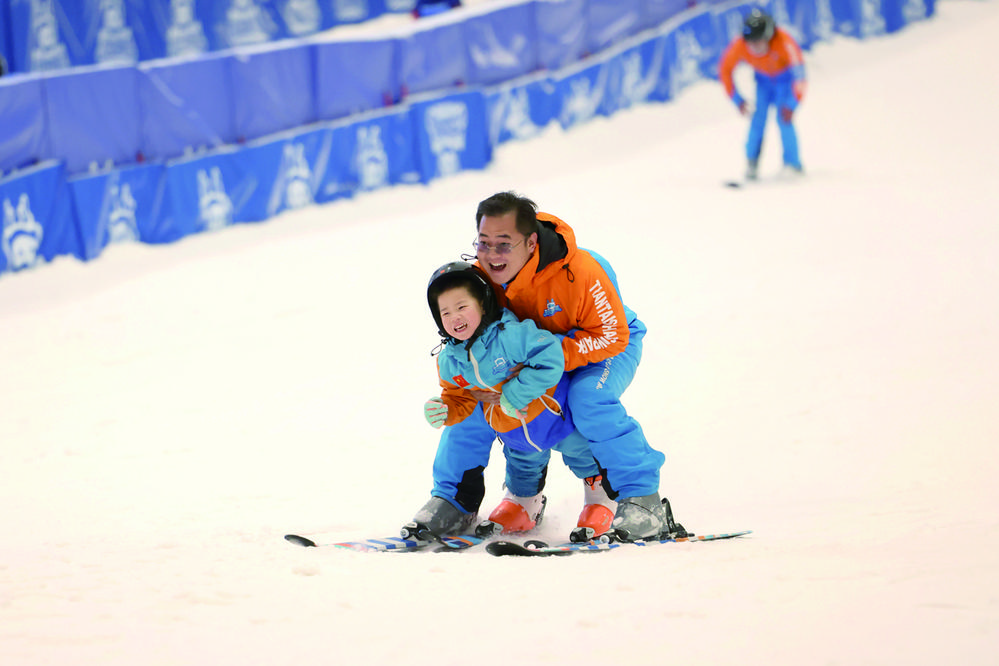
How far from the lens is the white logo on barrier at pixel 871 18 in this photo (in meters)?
17.1

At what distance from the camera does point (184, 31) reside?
1292 cm

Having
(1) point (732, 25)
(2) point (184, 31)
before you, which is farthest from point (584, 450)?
(1) point (732, 25)

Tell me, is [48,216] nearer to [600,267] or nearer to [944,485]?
[600,267]

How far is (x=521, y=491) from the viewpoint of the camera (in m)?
3.84

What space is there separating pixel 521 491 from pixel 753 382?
6.60ft

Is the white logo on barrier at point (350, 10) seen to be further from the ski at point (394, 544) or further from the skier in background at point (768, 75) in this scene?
the ski at point (394, 544)

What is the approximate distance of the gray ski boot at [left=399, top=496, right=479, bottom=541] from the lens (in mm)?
3493

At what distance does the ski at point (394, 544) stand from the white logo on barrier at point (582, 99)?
994 cm

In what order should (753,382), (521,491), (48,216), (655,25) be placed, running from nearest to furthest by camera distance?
(521,491) < (753,382) < (48,216) < (655,25)

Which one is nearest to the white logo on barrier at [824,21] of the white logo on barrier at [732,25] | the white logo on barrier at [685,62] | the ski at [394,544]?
the white logo on barrier at [732,25]

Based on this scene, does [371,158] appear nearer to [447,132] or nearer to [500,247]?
[447,132]

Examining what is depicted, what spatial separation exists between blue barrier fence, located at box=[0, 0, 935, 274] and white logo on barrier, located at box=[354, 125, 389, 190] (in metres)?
0.02

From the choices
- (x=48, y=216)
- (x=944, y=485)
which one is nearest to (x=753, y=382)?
(x=944, y=485)

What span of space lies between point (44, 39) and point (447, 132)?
534cm
